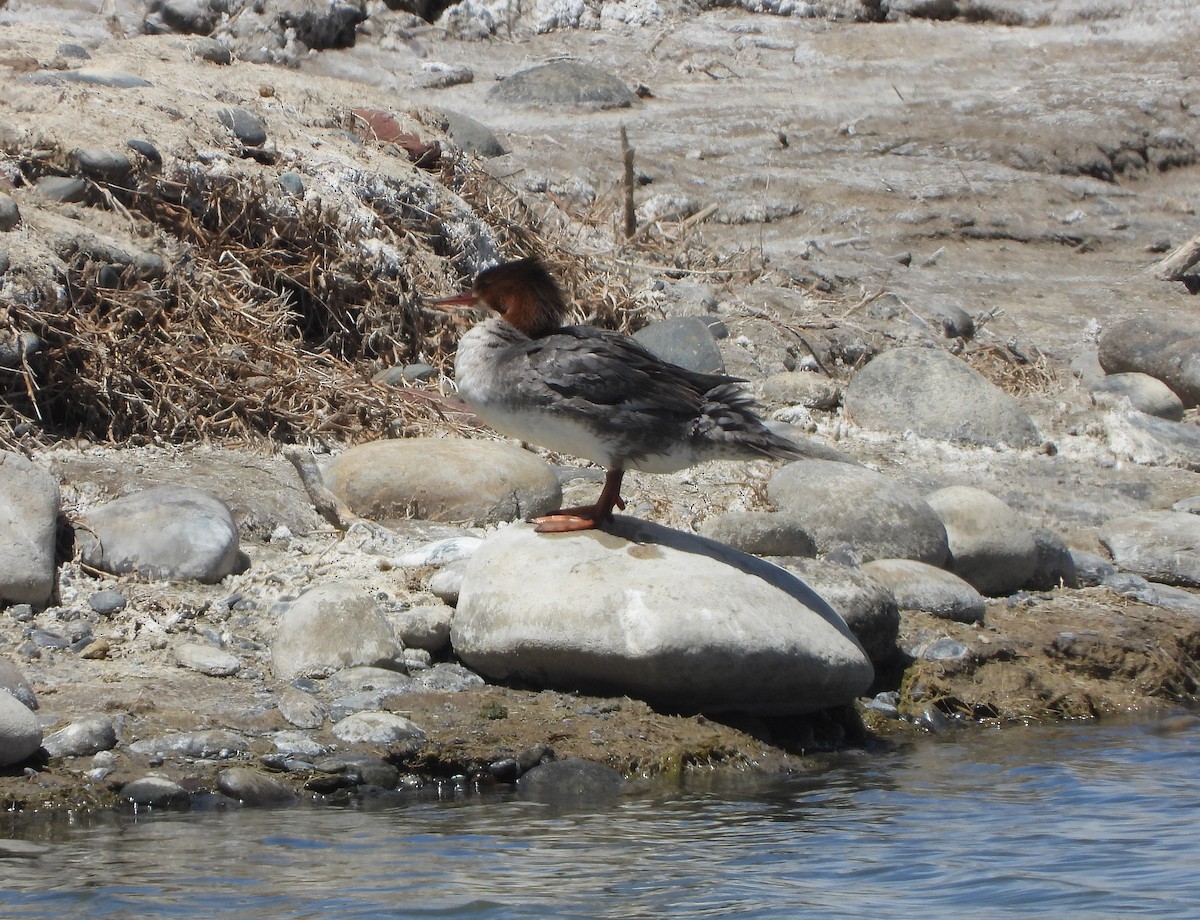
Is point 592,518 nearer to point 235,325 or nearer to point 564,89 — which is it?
point 235,325

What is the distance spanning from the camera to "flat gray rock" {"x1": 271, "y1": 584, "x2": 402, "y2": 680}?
231 inches

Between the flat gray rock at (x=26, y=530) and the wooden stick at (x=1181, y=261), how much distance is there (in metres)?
11.9

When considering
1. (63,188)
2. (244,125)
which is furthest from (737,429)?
(244,125)

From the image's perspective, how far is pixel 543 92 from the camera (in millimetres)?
17812

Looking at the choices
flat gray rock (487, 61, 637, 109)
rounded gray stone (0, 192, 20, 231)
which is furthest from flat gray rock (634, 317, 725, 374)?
flat gray rock (487, 61, 637, 109)

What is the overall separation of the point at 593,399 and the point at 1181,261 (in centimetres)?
1105

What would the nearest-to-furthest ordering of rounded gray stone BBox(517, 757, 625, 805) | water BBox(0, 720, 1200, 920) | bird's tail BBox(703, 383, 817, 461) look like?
1. water BBox(0, 720, 1200, 920)
2. rounded gray stone BBox(517, 757, 625, 805)
3. bird's tail BBox(703, 383, 817, 461)

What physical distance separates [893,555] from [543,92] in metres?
11.5

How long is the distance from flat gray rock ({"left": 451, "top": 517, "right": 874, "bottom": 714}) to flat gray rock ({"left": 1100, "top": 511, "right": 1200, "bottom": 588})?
2911 millimetres

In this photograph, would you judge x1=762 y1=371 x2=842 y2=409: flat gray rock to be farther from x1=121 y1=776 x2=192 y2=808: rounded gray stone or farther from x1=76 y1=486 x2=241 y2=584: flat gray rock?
x1=121 y1=776 x2=192 y2=808: rounded gray stone

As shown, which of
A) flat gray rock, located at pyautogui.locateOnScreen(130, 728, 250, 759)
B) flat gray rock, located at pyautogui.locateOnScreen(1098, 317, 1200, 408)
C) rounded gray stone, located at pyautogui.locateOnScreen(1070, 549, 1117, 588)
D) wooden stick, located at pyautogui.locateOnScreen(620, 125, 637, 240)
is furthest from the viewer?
wooden stick, located at pyautogui.locateOnScreen(620, 125, 637, 240)

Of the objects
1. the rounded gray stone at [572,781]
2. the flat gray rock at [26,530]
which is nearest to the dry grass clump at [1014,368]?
the rounded gray stone at [572,781]

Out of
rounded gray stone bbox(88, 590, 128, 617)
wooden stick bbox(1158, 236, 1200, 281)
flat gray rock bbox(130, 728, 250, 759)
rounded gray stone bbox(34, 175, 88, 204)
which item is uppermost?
rounded gray stone bbox(34, 175, 88, 204)

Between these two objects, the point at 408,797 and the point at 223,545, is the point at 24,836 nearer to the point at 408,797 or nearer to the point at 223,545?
the point at 408,797
